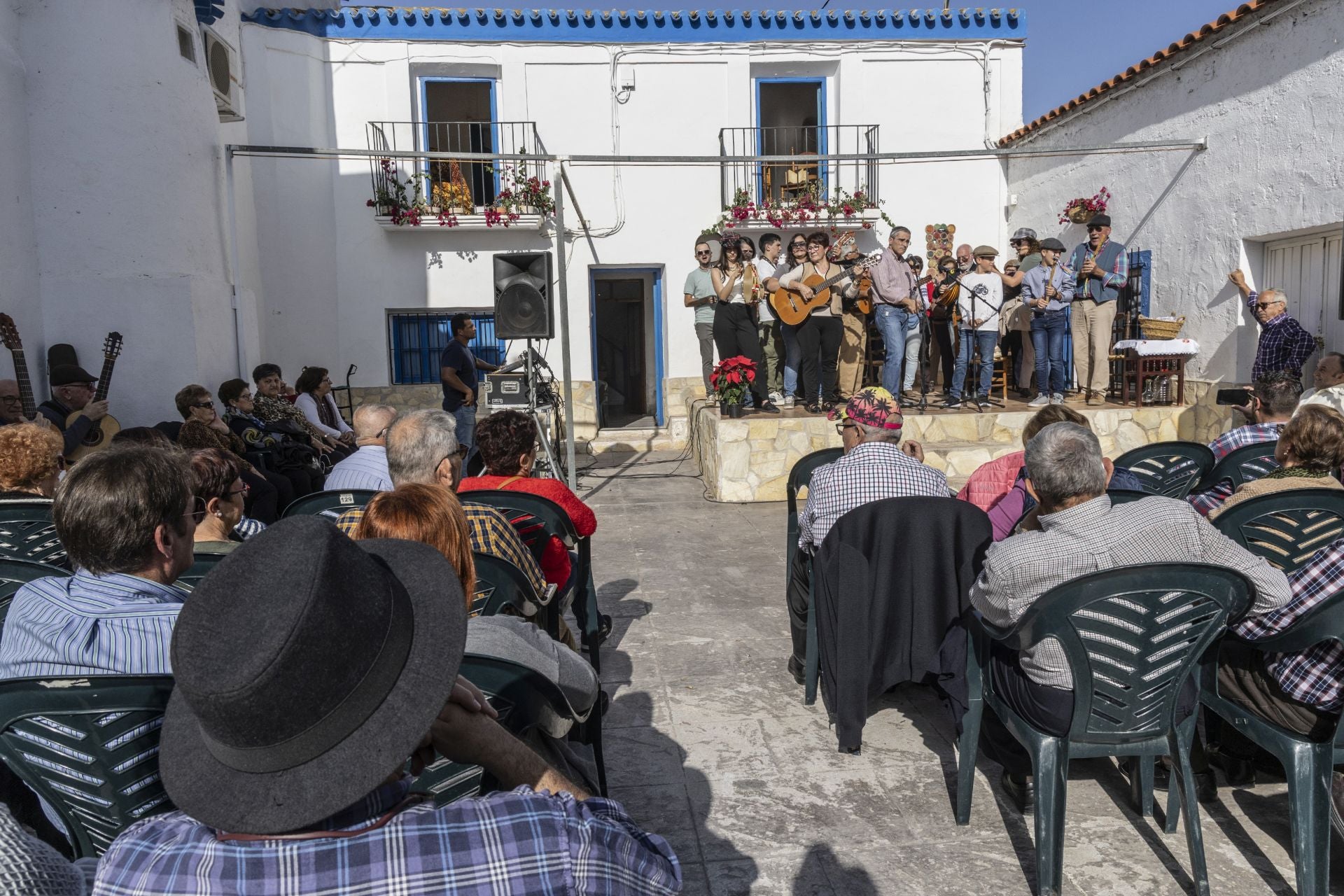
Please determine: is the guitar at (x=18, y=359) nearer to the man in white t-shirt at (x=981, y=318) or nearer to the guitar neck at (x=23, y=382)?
the guitar neck at (x=23, y=382)

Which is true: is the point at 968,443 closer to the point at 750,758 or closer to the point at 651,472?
the point at 651,472

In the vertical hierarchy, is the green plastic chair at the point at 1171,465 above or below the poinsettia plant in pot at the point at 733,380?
below

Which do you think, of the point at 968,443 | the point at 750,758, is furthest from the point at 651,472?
the point at 750,758

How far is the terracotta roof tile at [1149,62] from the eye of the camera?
Answer: 24.3ft

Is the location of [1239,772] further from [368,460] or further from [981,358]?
[981,358]

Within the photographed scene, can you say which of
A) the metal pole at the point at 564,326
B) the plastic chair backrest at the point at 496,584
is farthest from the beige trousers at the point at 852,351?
the plastic chair backrest at the point at 496,584

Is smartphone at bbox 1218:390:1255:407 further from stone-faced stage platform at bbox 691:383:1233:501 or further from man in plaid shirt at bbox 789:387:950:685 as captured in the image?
man in plaid shirt at bbox 789:387:950:685

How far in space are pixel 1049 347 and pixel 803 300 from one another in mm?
2234

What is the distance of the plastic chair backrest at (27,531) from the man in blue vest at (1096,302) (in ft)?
25.8

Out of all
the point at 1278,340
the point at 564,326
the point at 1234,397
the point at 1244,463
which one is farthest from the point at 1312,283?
the point at 564,326

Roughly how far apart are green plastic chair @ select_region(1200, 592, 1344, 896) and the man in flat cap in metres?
5.75

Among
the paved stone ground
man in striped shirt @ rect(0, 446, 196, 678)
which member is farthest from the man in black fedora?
the paved stone ground

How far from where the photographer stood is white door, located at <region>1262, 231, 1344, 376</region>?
23.0 ft

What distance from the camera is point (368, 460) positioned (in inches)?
167
